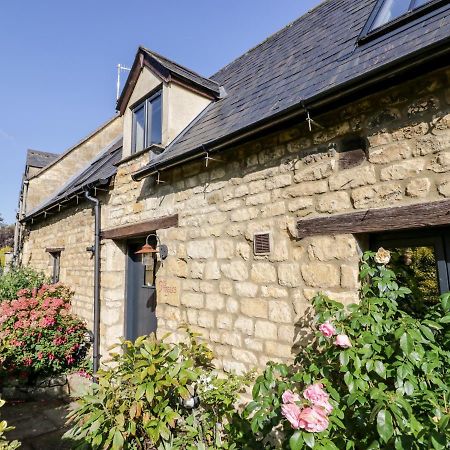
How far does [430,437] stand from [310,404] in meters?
0.67

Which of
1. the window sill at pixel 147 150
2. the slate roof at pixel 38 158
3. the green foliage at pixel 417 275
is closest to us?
the green foliage at pixel 417 275

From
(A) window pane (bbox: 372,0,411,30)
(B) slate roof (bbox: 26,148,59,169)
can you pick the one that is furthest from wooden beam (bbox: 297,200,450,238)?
(B) slate roof (bbox: 26,148,59,169)

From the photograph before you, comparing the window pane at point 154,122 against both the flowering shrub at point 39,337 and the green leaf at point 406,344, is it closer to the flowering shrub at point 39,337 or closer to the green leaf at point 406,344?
the flowering shrub at point 39,337

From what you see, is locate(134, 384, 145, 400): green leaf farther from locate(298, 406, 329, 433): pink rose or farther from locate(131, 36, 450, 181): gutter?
locate(131, 36, 450, 181): gutter

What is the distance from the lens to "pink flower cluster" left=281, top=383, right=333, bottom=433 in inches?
77.9

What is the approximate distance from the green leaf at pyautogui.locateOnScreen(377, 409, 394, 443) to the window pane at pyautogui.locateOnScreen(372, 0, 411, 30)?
150 inches

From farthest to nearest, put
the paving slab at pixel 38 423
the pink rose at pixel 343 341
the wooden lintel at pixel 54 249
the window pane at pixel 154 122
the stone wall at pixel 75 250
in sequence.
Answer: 1. the wooden lintel at pixel 54 249
2. the stone wall at pixel 75 250
3. the window pane at pixel 154 122
4. the paving slab at pixel 38 423
5. the pink rose at pixel 343 341

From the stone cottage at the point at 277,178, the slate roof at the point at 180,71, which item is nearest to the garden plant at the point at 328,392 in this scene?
the stone cottage at the point at 277,178

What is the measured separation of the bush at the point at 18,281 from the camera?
26.8 ft

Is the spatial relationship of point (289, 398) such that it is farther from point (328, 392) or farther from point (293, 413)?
point (328, 392)

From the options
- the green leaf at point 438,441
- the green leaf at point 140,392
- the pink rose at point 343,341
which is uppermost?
the pink rose at point 343,341

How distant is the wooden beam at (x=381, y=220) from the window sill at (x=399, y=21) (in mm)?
2109

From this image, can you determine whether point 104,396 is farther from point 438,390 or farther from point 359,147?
point 359,147

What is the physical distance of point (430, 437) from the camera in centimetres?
182
